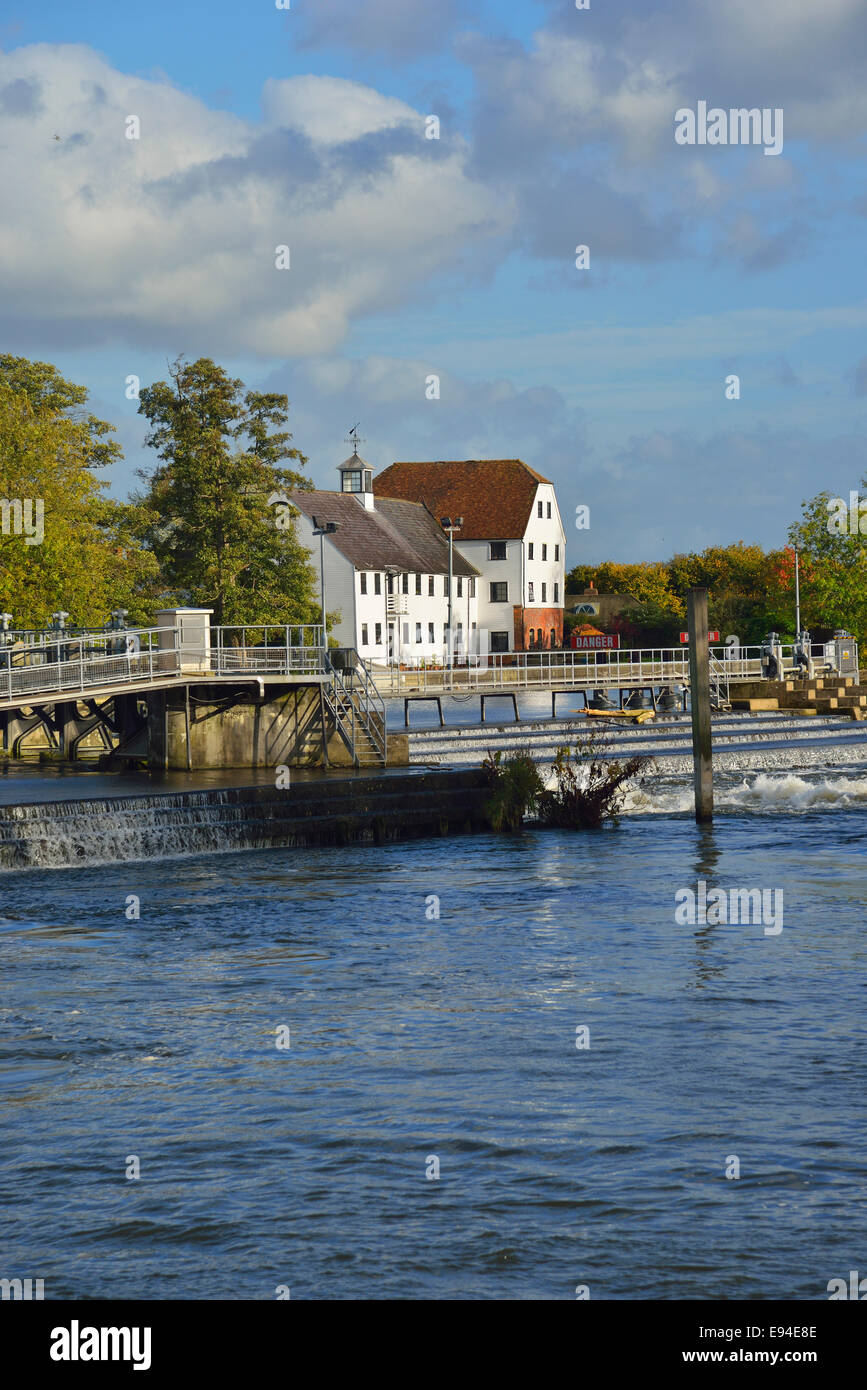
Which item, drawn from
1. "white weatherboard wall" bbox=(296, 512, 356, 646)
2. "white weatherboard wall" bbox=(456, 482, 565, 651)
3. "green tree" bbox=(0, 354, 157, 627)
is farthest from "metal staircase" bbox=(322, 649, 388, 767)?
"white weatherboard wall" bbox=(456, 482, 565, 651)

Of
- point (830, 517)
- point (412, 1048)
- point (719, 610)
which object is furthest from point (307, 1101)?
point (719, 610)

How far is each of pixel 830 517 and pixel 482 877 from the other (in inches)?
2445

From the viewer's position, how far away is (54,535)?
49.4 m

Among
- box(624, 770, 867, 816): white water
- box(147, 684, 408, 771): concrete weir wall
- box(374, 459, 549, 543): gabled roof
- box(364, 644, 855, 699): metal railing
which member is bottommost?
box(624, 770, 867, 816): white water

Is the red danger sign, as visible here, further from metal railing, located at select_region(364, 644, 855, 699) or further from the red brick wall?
metal railing, located at select_region(364, 644, 855, 699)

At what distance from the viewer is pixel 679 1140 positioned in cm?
1052

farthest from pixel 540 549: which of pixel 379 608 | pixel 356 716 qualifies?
pixel 356 716

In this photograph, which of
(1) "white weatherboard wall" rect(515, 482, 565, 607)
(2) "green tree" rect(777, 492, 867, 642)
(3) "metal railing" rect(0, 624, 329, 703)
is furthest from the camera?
(1) "white weatherboard wall" rect(515, 482, 565, 607)

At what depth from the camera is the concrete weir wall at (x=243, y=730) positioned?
32688mm

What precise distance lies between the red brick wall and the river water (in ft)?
262

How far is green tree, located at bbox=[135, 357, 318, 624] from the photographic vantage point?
60656mm

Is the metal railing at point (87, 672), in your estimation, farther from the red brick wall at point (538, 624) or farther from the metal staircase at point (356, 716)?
the red brick wall at point (538, 624)
